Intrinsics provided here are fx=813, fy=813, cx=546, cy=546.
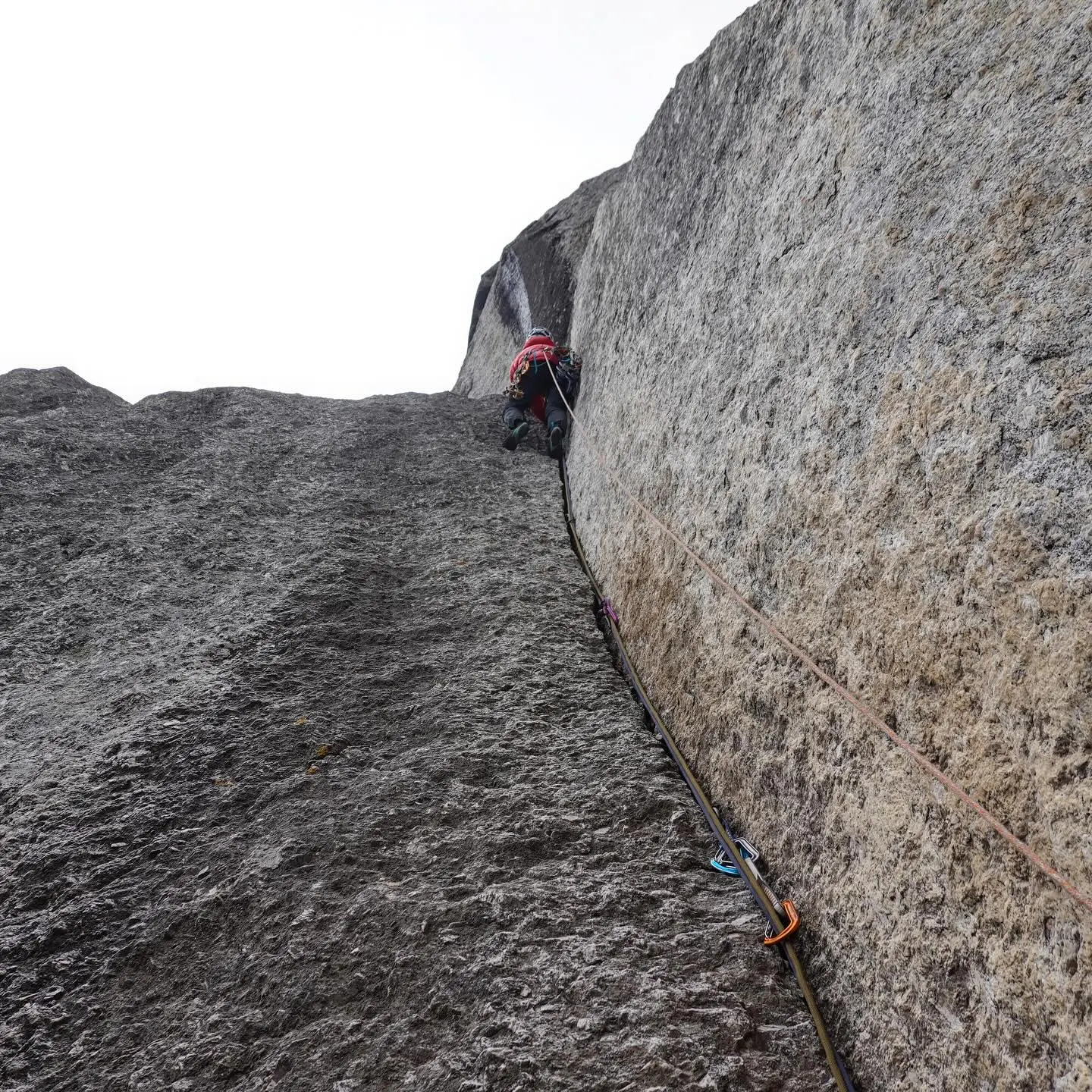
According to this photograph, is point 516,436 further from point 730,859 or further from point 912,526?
point 912,526

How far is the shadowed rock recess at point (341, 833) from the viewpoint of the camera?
2445 millimetres

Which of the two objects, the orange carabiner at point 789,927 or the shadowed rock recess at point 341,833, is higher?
the shadowed rock recess at point 341,833

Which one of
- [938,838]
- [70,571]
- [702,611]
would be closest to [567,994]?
[938,838]

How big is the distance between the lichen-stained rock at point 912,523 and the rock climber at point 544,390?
375cm

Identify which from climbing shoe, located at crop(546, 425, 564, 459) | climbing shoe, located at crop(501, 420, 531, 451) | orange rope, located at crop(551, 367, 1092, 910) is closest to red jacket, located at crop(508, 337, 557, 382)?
climbing shoe, located at crop(501, 420, 531, 451)

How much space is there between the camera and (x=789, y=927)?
2570 millimetres

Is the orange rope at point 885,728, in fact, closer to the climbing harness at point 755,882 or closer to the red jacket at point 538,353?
the climbing harness at point 755,882

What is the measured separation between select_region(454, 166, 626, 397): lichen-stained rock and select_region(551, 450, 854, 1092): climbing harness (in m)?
6.76

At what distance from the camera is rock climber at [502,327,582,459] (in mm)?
7973

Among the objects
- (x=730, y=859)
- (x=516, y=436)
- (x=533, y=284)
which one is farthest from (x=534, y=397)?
(x=730, y=859)

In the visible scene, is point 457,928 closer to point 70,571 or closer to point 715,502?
point 715,502

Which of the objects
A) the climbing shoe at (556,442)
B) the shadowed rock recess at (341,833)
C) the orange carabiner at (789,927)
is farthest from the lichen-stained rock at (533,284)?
the orange carabiner at (789,927)

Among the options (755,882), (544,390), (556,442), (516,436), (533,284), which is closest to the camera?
(755,882)

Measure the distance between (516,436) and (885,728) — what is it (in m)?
6.14
